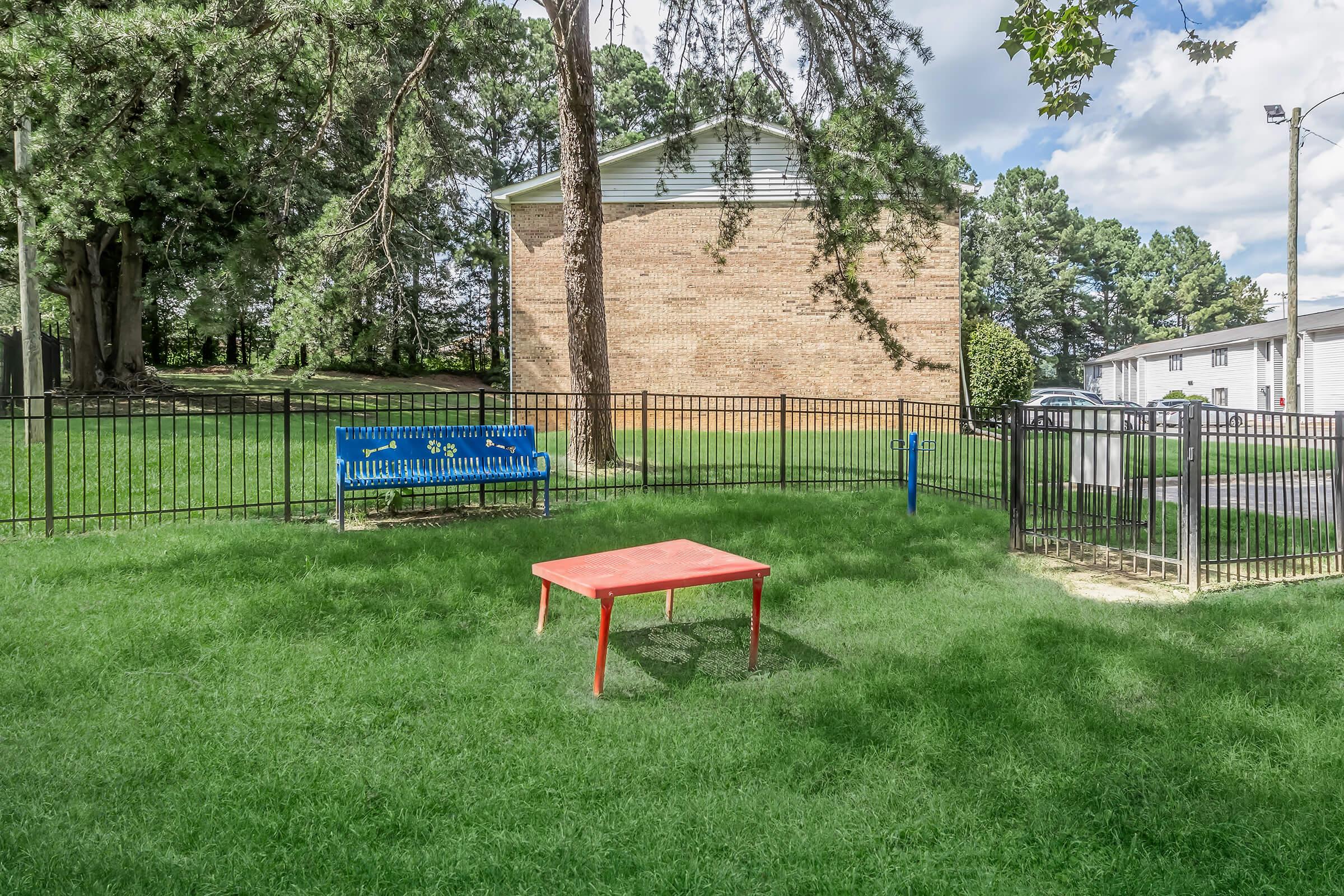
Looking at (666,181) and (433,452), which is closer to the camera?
(433,452)

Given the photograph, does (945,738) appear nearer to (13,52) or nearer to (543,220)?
(13,52)

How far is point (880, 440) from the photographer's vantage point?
56.5 ft

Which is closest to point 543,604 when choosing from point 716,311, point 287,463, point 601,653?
point 601,653

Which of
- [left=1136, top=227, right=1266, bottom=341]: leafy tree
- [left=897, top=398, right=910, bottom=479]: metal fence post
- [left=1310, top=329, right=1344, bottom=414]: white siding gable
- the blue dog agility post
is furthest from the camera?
[left=1136, top=227, right=1266, bottom=341]: leafy tree

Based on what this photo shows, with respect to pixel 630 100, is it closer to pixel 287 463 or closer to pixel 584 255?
pixel 584 255

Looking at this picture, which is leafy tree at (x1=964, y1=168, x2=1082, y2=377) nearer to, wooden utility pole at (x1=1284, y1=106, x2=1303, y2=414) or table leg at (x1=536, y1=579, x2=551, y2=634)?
wooden utility pole at (x1=1284, y1=106, x2=1303, y2=414)

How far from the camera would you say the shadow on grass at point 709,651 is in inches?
205

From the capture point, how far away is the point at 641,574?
5.16 metres

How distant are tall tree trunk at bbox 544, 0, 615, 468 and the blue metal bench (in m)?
1.87

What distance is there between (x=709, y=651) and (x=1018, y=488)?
4.36 m

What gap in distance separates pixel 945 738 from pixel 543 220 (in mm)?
20026

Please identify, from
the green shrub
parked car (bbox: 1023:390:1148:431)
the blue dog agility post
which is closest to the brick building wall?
the green shrub

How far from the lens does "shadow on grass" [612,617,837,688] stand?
5.20 m

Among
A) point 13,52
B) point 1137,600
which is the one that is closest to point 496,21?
point 13,52
